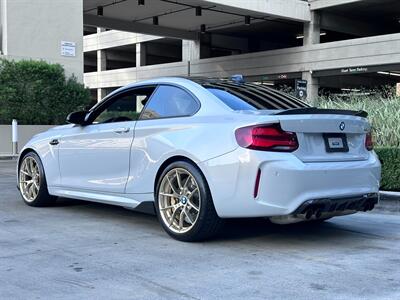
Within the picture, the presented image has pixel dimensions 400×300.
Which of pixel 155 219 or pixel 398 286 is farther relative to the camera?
pixel 155 219

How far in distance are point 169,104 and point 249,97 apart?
86 centimetres

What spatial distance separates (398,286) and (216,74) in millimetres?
33946

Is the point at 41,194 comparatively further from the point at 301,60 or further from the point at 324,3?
the point at 301,60

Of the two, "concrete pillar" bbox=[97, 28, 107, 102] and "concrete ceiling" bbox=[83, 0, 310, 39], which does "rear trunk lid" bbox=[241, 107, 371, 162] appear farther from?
"concrete pillar" bbox=[97, 28, 107, 102]

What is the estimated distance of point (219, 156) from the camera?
5355 mm

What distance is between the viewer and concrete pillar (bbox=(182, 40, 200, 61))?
38906 millimetres

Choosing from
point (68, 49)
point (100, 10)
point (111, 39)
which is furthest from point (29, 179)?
point (111, 39)

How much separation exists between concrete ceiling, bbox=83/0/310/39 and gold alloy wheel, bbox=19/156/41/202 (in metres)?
19.4

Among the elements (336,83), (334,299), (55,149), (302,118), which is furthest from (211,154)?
(336,83)

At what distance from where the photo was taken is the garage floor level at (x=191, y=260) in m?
4.23

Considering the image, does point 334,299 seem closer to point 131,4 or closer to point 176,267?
point 176,267

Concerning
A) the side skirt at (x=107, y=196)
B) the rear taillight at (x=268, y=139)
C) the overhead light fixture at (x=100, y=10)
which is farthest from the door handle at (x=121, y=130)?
the overhead light fixture at (x=100, y=10)

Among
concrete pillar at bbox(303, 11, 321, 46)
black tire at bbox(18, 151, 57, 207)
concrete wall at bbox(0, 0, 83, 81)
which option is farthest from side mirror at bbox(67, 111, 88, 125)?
concrete pillar at bbox(303, 11, 321, 46)

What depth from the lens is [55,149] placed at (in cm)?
736
